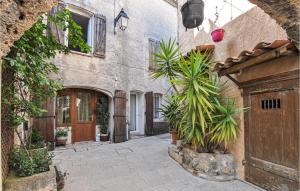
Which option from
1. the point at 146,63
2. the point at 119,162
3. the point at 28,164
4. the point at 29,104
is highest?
the point at 146,63

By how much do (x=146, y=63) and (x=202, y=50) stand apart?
503 cm

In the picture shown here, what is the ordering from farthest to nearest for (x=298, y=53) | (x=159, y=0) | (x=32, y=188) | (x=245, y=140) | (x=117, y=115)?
(x=159, y=0) < (x=117, y=115) < (x=245, y=140) < (x=298, y=53) < (x=32, y=188)

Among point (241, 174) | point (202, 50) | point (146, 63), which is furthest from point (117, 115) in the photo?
point (241, 174)

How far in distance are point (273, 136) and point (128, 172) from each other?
294cm

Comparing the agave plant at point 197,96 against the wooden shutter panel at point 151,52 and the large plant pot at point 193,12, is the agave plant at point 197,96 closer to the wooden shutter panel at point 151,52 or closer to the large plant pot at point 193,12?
the large plant pot at point 193,12

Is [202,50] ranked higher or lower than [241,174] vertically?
higher

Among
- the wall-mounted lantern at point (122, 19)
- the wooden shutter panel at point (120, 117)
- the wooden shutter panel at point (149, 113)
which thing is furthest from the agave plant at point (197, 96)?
the wooden shutter panel at point (149, 113)

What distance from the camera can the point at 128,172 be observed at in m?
4.55

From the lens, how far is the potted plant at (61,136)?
23.7 feet

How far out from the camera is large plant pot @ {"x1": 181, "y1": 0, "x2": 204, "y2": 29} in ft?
15.7

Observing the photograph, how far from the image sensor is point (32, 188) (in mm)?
2723

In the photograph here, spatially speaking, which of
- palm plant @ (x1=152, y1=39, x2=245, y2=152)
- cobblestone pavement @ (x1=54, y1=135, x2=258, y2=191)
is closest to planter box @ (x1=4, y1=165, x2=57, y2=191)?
cobblestone pavement @ (x1=54, y1=135, x2=258, y2=191)

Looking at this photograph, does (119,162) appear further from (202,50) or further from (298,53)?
(298,53)

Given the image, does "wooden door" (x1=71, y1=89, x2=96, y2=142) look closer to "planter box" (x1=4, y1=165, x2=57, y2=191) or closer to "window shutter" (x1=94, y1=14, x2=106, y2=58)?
"window shutter" (x1=94, y1=14, x2=106, y2=58)
